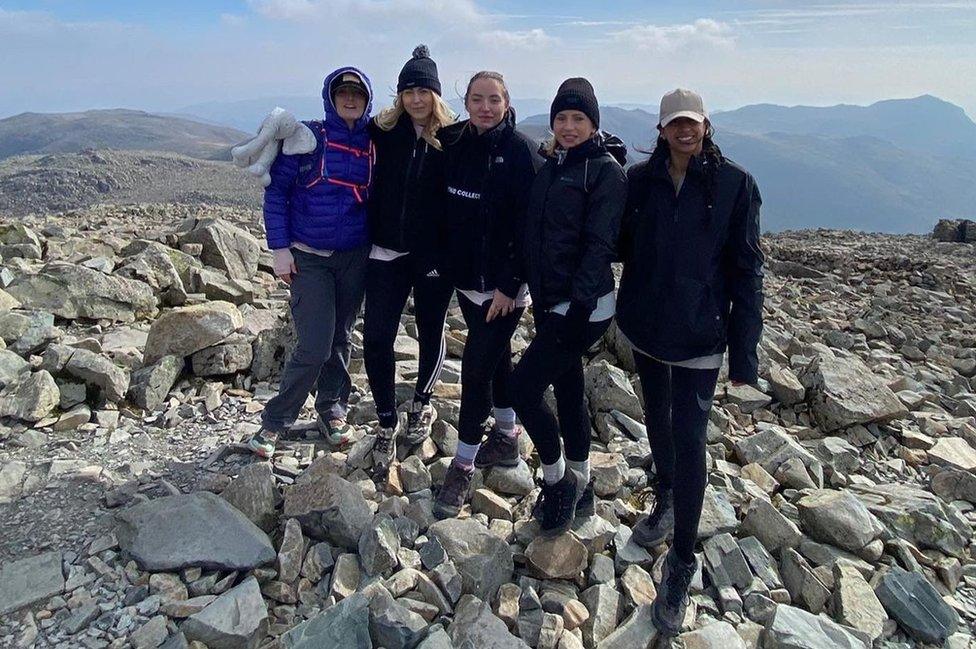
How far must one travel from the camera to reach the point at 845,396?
29.7 feet

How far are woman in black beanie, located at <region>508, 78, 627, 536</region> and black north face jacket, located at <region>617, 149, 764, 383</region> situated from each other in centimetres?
23

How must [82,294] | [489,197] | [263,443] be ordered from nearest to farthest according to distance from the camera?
[489,197] → [263,443] → [82,294]

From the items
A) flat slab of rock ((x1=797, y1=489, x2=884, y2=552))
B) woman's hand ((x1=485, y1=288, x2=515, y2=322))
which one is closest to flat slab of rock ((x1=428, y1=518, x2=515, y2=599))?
woman's hand ((x1=485, y1=288, x2=515, y2=322))

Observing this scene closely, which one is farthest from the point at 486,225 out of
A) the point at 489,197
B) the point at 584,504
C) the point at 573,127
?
the point at 584,504

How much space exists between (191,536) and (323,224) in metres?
2.86

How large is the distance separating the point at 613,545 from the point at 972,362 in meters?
12.0

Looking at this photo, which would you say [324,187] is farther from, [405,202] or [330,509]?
[330,509]

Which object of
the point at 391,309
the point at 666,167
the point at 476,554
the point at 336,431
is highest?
the point at 666,167

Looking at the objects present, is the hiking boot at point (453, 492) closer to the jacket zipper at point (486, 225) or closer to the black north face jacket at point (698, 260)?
the jacket zipper at point (486, 225)

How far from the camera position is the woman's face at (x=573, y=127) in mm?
4418

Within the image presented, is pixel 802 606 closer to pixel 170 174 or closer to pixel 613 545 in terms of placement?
pixel 613 545

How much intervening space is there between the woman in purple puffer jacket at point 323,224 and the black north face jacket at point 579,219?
198 centimetres

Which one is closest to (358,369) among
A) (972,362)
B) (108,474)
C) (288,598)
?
(108,474)

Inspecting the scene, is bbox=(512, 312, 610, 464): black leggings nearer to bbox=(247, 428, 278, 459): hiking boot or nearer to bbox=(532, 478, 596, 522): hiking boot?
bbox=(532, 478, 596, 522): hiking boot
